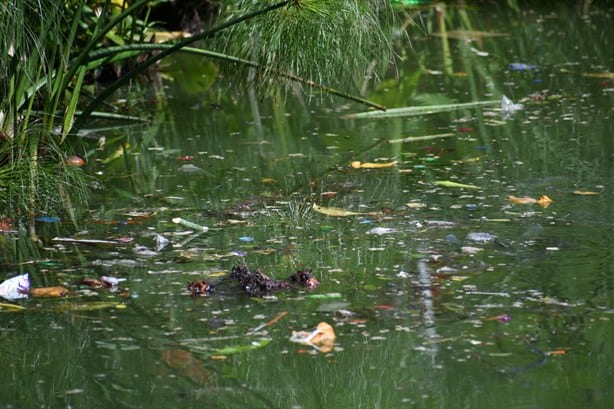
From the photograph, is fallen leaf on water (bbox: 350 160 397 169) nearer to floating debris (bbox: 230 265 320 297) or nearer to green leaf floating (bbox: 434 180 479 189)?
green leaf floating (bbox: 434 180 479 189)

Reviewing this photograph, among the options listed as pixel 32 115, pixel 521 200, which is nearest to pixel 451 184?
pixel 521 200

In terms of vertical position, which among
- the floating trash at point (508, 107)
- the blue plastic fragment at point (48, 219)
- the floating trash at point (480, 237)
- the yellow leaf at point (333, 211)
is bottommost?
the floating trash at point (480, 237)

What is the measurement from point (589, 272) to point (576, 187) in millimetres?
839

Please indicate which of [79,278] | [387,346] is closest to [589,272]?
[387,346]

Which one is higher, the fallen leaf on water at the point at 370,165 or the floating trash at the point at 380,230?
the fallen leaf on water at the point at 370,165

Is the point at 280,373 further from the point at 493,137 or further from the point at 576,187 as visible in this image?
the point at 493,137

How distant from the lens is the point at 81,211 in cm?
341

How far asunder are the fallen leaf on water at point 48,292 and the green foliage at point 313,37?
51.5 inches

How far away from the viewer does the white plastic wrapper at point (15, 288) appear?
2.66 m

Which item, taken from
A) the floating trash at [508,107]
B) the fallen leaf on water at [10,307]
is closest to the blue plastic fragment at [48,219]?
the fallen leaf on water at [10,307]

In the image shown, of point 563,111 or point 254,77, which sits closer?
point 254,77

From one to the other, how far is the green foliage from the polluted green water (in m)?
0.35

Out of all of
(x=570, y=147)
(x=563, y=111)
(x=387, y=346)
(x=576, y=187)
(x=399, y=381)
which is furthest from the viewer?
(x=563, y=111)

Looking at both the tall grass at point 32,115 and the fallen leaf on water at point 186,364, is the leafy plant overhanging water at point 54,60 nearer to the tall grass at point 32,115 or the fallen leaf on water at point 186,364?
the tall grass at point 32,115
